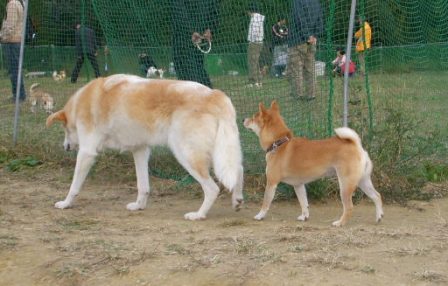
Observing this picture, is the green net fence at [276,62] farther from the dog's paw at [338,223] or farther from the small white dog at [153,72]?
the dog's paw at [338,223]

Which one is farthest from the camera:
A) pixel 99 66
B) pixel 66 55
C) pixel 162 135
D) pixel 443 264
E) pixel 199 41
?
pixel 66 55

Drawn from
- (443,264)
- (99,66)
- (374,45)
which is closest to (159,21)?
(99,66)

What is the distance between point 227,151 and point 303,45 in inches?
64.5

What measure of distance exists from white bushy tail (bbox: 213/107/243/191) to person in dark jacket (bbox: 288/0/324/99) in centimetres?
130

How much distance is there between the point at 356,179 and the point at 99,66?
4.97m

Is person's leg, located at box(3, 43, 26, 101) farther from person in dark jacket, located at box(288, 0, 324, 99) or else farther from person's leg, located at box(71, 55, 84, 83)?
person in dark jacket, located at box(288, 0, 324, 99)

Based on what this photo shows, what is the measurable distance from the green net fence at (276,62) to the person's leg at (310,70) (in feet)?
0.11

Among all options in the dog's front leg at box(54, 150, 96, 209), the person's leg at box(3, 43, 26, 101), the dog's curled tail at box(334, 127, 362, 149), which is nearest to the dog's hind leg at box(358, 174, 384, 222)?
the dog's curled tail at box(334, 127, 362, 149)

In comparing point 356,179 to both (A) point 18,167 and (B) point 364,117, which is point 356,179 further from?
(A) point 18,167

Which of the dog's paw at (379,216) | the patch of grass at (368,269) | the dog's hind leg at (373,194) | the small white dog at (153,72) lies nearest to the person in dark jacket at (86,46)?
the small white dog at (153,72)

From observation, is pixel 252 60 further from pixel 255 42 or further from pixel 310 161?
pixel 310 161

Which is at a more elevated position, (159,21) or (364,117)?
(159,21)

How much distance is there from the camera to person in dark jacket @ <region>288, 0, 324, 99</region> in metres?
6.11

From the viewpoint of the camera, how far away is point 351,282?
357 cm
